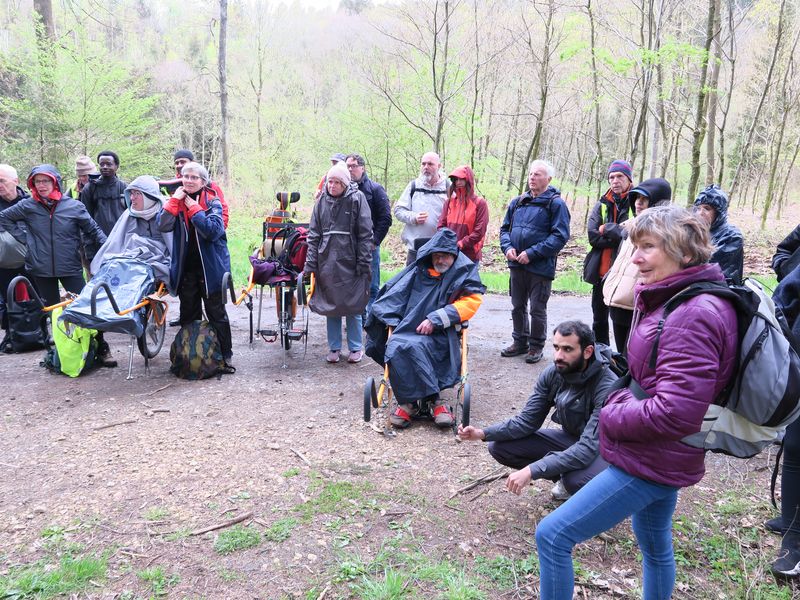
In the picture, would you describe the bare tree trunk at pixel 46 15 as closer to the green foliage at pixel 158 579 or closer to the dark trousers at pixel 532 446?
the green foliage at pixel 158 579

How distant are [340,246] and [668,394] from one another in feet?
13.6

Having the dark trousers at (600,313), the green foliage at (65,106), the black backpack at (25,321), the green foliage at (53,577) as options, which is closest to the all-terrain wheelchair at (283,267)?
the black backpack at (25,321)

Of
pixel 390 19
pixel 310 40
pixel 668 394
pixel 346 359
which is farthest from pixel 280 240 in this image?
pixel 310 40

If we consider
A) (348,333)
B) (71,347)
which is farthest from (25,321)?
(348,333)

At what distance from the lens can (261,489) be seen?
3396 mm

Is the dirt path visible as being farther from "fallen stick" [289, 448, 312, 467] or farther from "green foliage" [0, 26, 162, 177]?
"green foliage" [0, 26, 162, 177]

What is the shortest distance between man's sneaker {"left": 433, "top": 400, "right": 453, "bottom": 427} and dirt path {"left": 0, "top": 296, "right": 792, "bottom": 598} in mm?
101

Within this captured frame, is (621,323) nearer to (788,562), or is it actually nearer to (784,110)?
(788,562)

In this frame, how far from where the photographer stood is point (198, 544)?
286cm

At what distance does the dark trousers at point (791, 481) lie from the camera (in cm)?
265

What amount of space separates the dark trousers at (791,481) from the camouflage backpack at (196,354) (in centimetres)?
446

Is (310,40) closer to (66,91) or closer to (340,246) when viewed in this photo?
(66,91)

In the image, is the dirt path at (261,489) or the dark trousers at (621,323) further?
the dark trousers at (621,323)

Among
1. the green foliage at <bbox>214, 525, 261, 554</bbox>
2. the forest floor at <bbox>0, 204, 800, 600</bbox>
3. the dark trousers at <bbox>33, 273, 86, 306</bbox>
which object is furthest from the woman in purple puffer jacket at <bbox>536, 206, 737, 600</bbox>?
the dark trousers at <bbox>33, 273, 86, 306</bbox>
